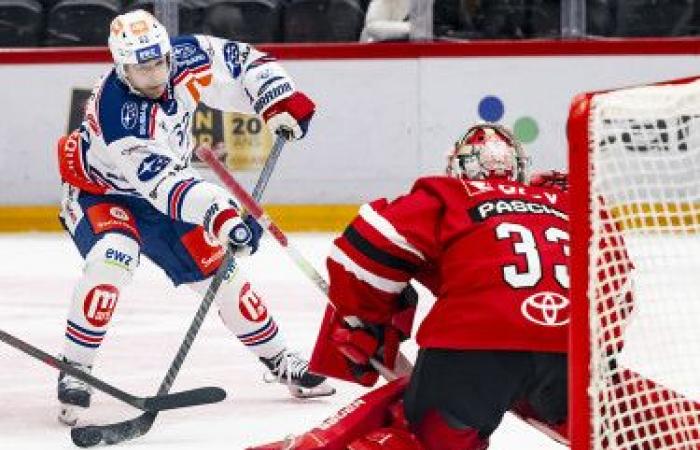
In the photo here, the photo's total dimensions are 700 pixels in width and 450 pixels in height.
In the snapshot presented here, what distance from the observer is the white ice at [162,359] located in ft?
12.9

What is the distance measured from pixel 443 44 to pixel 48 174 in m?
1.65

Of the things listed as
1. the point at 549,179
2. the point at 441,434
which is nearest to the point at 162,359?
the point at 549,179

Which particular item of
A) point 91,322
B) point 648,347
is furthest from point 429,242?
point 91,322

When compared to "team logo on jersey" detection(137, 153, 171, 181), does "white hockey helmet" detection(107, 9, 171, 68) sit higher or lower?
higher

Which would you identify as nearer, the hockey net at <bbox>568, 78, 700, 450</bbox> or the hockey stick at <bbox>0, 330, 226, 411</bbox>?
the hockey net at <bbox>568, 78, 700, 450</bbox>

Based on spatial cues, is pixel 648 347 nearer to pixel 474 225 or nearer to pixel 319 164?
pixel 474 225

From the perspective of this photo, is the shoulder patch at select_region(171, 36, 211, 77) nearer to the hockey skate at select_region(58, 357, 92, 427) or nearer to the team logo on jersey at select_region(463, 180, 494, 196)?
the hockey skate at select_region(58, 357, 92, 427)

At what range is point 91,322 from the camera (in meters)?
4.13

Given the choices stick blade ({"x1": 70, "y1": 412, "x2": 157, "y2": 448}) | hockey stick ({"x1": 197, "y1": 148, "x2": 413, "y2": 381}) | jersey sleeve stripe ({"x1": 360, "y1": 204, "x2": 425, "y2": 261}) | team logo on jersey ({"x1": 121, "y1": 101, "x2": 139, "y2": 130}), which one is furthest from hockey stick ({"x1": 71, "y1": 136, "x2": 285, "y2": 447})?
jersey sleeve stripe ({"x1": 360, "y1": 204, "x2": 425, "y2": 261})

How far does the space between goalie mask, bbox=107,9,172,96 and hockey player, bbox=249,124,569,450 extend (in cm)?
123

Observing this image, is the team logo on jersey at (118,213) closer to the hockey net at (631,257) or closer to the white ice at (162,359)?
the white ice at (162,359)

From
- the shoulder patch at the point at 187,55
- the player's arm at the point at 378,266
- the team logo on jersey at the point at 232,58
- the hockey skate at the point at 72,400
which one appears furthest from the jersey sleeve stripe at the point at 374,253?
the team logo on jersey at the point at 232,58

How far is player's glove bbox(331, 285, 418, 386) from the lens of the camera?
301 cm

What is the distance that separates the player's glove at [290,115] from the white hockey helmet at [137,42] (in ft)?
1.18
